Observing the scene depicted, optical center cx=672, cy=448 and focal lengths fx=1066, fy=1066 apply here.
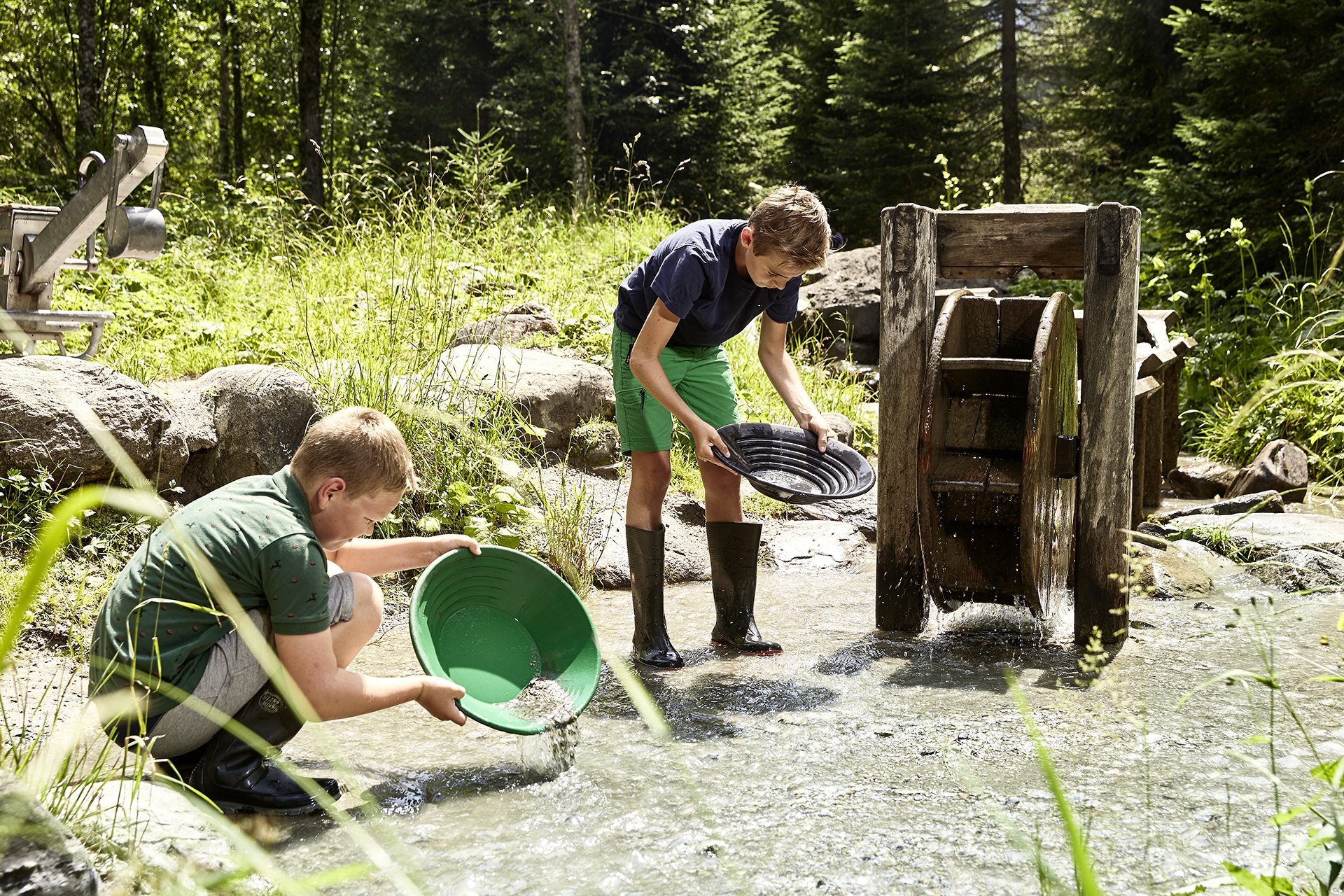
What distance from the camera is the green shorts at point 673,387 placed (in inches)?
152

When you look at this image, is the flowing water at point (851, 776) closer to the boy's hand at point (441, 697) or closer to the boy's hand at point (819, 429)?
the boy's hand at point (441, 697)

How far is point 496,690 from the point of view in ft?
10.1

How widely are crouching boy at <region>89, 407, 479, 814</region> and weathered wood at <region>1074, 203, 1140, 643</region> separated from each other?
260cm

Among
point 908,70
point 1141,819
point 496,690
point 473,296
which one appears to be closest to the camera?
point 1141,819

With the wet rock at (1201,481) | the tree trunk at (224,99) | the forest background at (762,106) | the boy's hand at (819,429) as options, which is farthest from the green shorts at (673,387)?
the tree trunk at (224,99)

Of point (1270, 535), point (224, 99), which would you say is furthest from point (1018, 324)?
point (224, 99)

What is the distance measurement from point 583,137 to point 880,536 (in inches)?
501

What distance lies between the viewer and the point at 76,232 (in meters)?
2.99

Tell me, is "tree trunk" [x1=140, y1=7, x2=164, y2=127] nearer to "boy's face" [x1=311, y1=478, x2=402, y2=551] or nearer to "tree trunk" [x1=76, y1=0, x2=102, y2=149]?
"tree trunk" [x1=76, y1=0, x2=102, y2=149]

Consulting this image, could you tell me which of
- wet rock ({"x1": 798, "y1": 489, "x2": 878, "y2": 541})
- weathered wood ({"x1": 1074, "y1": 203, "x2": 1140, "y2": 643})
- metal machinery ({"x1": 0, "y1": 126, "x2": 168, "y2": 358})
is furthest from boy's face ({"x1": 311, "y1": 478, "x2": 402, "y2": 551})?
wet rock ({"x1": 798, "y1": 489, "x2": 878, "y2": 541})

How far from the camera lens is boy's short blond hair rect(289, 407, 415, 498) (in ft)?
8.18

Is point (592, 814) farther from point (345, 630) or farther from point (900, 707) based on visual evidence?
point (900, 707)

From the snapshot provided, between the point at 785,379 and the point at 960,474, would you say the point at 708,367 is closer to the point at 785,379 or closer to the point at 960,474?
the point at 785,379

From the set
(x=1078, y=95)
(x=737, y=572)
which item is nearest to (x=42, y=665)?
(x=737, y=572)
